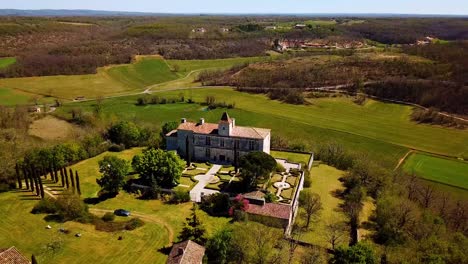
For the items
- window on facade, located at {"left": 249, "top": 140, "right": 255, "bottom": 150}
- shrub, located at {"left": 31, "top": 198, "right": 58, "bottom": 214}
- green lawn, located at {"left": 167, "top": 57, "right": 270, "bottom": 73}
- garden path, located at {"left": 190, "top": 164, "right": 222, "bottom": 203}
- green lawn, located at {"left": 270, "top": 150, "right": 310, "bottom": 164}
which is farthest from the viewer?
green lawn, located at {"left": 167, "top": 57, "right": 270, "bottom": 73}

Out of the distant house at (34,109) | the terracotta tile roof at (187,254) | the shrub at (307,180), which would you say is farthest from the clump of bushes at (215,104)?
the terracotta tile roof at (187,254)

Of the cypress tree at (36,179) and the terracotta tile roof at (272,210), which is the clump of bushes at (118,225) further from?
the terracotta tile roof at (272,210)

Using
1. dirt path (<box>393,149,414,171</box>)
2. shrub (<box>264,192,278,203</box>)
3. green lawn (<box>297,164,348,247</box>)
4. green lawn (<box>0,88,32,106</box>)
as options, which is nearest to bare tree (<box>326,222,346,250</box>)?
green lawn (<box>297,164,348,247</box>)

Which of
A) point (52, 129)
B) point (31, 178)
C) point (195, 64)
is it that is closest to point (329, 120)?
point (52, 129)

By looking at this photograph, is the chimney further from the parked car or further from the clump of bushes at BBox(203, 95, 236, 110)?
the clump of bushes at BBox(203, 95, 236, 110)

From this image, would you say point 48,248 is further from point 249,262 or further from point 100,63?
point 100,63

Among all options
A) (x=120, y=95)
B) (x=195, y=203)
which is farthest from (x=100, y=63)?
(x=195, y=203)
